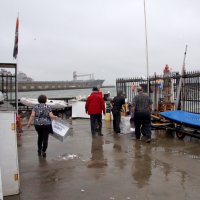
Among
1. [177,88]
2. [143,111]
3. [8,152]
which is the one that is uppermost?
[177,88]

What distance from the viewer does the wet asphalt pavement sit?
18.1 feet

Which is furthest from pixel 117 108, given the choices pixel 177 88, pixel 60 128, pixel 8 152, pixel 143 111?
pixel 8 152

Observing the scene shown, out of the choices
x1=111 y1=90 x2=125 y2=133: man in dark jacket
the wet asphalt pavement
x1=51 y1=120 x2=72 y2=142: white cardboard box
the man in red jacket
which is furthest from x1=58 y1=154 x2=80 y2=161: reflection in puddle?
x1=111 y1=90 x2=125 y2=133: man in dark jacket

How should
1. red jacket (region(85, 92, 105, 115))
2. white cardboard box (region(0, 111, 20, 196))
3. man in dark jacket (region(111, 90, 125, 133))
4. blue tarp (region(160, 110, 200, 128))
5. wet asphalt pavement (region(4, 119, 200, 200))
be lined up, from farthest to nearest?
man in dark jacket (region(111, 90, 125, 133)) → red jacket (region(85, 92, 105, 115)) → blue tarp (region(160, 110, 200, 128)) → wet asphalt pavement (region(4, 119, 200, 200)) → white cardboard box (region(0, 111, 20, 196))

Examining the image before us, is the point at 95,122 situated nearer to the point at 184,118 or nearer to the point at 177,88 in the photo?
the point at 184,118

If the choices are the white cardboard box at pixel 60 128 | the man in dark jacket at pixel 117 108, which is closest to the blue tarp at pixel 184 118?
the man in dark jacket at pixel 117 108

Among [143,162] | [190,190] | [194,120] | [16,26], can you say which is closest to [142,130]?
[194,120]

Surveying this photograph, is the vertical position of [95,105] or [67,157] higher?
[95,105]

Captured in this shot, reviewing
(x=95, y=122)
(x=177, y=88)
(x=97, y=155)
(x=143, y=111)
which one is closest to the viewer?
(x=97, y=155)

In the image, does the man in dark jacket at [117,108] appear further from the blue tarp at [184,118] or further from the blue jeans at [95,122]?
the blue tarp at [184,118]

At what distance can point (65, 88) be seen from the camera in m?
64.4

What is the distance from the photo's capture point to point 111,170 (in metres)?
6.95

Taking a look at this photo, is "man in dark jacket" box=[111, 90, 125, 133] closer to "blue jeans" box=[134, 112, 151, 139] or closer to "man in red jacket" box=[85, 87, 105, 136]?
"man in red jacket" box=[85, 87, 105, 136]

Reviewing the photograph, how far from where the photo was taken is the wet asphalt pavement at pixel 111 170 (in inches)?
217
